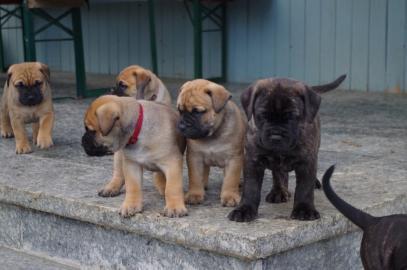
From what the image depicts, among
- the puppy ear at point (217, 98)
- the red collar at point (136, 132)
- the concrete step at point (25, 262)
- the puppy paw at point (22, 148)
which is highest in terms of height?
the puppy ear at point (217, 98)

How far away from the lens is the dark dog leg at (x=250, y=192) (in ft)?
13.6

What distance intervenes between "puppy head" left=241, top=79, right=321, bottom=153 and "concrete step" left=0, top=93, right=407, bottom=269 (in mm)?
464

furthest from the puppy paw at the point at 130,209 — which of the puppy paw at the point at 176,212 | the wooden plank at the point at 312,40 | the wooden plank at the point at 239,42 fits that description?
the wooden plank at the point at 239,42

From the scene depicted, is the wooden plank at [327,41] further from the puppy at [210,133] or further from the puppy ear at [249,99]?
the puppy ear at [249,99]

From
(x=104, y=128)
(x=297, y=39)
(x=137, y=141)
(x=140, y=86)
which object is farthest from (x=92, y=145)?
(x=297, y=39)

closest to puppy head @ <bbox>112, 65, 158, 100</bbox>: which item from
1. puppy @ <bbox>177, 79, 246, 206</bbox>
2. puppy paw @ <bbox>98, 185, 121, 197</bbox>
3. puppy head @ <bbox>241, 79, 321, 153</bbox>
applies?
puppy paw @ <bbox>98, 185, 121, 197</bbox>

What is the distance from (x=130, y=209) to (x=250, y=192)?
69cm

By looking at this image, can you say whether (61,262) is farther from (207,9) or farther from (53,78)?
(53,78)

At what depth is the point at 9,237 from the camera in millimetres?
5203

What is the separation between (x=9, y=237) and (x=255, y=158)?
1.97 meters

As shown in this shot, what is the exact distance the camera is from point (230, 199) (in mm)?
4496

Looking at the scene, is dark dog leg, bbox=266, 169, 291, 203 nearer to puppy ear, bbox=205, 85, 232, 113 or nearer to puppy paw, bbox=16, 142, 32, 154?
puppy ear, bbox=205, 85, 232, 113

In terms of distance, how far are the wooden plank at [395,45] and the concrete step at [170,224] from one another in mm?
3780

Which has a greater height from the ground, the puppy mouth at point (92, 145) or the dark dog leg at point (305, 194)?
the puppy mouth at point (92, 145)
